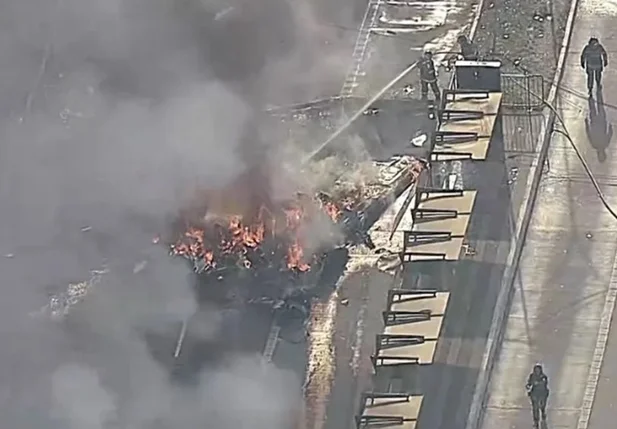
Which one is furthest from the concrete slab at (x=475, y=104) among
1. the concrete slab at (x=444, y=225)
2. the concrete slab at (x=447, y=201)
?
the concrete slab at (x=444, y=225)

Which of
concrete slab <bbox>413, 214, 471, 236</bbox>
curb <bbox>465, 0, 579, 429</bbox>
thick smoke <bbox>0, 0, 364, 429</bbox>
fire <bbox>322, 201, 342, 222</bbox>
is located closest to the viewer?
curb <bbox>465, 0, 579, 429</bbox>

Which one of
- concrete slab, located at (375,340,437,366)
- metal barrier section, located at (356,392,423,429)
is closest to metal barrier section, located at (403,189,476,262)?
concrete slab, located at (375,340,437,366)

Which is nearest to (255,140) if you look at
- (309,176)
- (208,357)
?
(309,176)

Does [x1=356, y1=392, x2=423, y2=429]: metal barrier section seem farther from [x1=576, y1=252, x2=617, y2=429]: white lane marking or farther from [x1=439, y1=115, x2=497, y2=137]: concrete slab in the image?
[x1=439, y1=115, x2=497, y2=137]: concrete slab

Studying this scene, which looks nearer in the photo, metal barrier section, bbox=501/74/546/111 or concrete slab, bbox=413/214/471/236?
concrete slab, bbox=413/214/471/236

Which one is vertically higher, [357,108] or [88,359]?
[357,108]

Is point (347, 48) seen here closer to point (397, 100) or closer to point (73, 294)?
point (397, 100)
